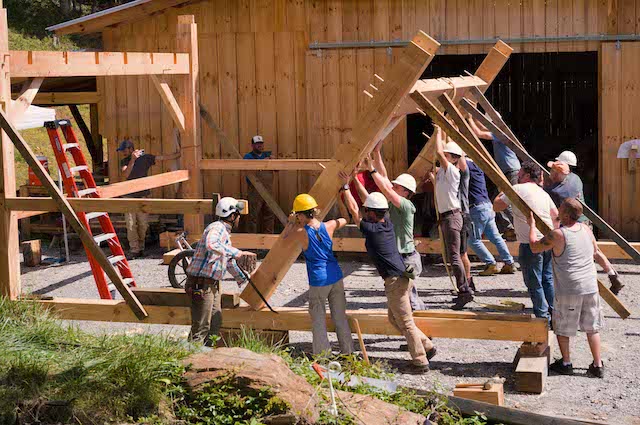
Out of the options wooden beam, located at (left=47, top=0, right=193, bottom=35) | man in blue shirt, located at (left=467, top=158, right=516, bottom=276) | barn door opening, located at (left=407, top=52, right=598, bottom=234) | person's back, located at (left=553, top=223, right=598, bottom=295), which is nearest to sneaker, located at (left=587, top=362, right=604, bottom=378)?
person's back, located at (left=553, top=223, right=598, bottom=295)

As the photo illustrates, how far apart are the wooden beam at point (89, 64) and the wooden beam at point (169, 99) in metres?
0.15

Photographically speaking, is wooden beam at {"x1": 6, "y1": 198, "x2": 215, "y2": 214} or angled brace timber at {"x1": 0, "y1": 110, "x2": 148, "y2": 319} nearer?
wooden beam at {"x1": 6, "y1": 198, "x2": 215, "y2": 214}

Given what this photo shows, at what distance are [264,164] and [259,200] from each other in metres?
1.32

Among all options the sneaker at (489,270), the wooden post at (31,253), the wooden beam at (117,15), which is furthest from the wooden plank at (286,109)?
the sneaker at (489,270)

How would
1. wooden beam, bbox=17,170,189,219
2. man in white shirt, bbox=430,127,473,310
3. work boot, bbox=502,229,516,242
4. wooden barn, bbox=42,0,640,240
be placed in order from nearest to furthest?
man in white shirt, bbox=430,127,473,310, wooden beam, bbox=17,170,189,219, work boot, bbox=502,229,516,242, wooden barn, bbox=42,0,640,240

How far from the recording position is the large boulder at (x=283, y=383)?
7.14 m

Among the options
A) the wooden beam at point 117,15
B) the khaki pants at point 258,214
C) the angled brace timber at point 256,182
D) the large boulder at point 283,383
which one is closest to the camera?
the large boulder at point 283,383

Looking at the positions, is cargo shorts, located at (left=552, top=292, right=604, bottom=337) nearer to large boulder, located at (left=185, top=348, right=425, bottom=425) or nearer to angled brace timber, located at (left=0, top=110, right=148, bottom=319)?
large boulder, located at (left=185, top=348, right=425, bottom=425)

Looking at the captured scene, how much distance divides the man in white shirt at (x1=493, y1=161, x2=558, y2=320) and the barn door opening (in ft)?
34.3

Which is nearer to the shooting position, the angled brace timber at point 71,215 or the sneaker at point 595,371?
the sneaker at point 595,371

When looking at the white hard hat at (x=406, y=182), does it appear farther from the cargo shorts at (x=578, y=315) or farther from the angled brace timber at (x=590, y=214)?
the cargo shorts at (x=578, y=315)

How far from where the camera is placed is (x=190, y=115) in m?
15.2

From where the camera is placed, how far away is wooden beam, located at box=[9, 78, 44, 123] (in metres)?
10.3

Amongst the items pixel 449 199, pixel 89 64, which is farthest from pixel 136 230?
pixel 449 199
